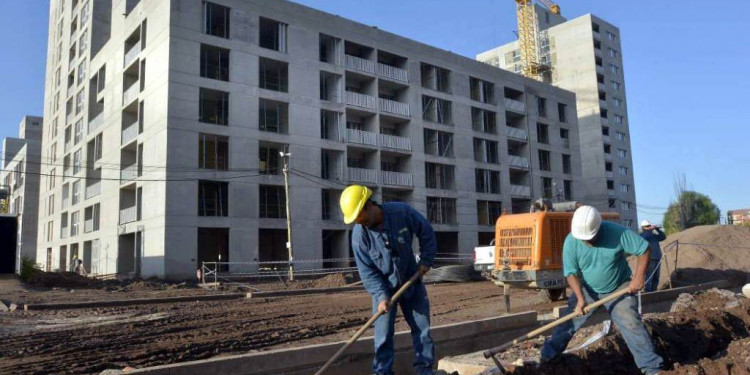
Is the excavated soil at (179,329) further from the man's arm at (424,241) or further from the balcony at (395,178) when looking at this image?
the balcony at (395,178)

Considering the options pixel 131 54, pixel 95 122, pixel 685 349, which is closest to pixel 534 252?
pixel 685 349

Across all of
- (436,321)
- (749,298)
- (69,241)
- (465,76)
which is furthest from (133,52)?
(749,298)

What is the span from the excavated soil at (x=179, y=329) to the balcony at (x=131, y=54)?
21.1m

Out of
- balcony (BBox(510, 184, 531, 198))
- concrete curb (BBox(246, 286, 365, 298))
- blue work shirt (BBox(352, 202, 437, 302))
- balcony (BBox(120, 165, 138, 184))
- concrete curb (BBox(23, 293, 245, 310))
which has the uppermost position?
balcony (BBox(120, 165, 138, 184))

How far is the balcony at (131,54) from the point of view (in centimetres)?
3122

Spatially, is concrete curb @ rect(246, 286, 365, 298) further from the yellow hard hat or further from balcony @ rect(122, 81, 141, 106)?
balcony @ rect(122, 81, 141, 106)

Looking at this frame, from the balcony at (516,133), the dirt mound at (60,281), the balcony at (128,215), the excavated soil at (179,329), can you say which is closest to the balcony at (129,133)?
the balcony at (128,215)

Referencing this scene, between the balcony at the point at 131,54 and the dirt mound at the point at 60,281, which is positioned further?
the balcony at the point at 131,54

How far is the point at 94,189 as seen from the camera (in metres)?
36.2

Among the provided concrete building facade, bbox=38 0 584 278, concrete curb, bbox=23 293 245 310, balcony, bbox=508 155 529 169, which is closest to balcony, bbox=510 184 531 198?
concrete building facade, bbox=38 0 584 278

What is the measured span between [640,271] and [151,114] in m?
27.5

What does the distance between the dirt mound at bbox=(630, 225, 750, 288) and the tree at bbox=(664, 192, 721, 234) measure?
46945 mm

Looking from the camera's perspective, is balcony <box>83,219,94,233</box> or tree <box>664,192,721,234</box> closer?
balcony <box>83,219,94,233</box>

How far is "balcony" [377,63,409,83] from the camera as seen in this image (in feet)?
114
